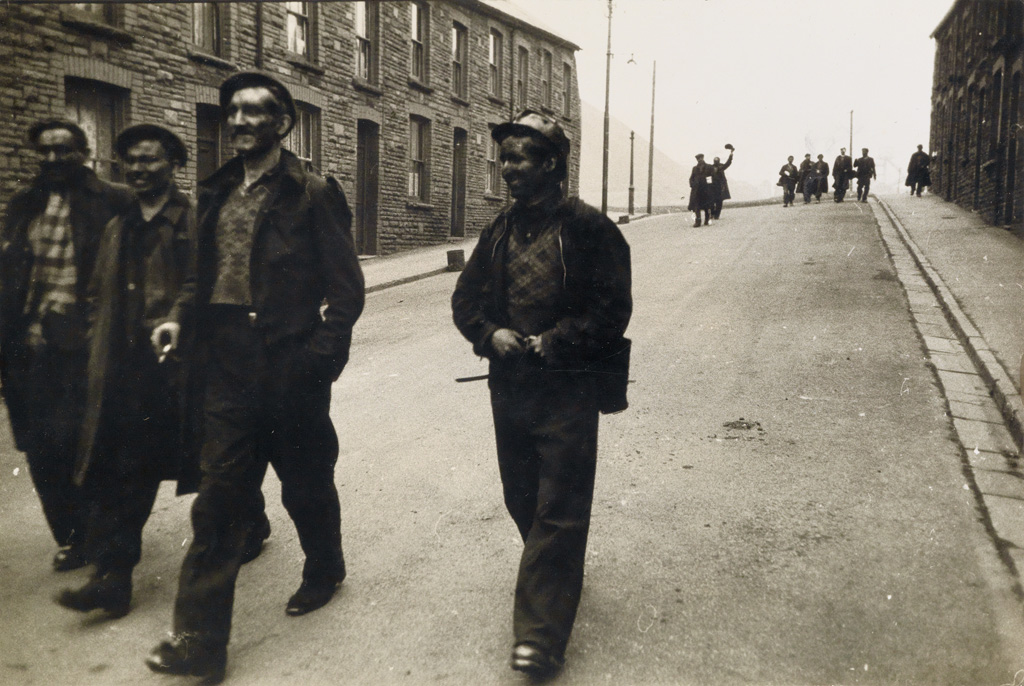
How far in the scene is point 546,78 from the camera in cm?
1806

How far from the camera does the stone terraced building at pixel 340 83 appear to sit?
4809 mm

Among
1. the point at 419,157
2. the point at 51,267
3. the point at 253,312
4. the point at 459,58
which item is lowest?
the point at 253,312

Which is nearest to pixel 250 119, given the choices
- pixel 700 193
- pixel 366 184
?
pixel 366 184

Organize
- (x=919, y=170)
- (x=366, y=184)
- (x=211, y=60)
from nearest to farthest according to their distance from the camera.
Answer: (x=211, y=60)
(x=366, y=184)
(x=919, y=170)

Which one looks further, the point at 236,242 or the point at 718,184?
the point at 718,184

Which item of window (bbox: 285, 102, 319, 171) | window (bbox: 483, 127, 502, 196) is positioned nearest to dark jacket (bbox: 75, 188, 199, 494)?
window (bbox: 285, 102, 319, 171)

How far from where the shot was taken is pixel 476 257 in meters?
3.47

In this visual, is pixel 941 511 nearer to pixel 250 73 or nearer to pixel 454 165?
pixel 250 73

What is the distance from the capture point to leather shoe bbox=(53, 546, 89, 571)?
4004 millimetres

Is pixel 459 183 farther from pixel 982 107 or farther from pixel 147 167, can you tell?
pixel 147 167

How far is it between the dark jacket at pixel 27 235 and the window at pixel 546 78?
10.8 meters

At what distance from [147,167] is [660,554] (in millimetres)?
2902

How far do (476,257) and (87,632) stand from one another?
6.97ft

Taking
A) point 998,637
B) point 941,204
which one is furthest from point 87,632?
point 941,204
